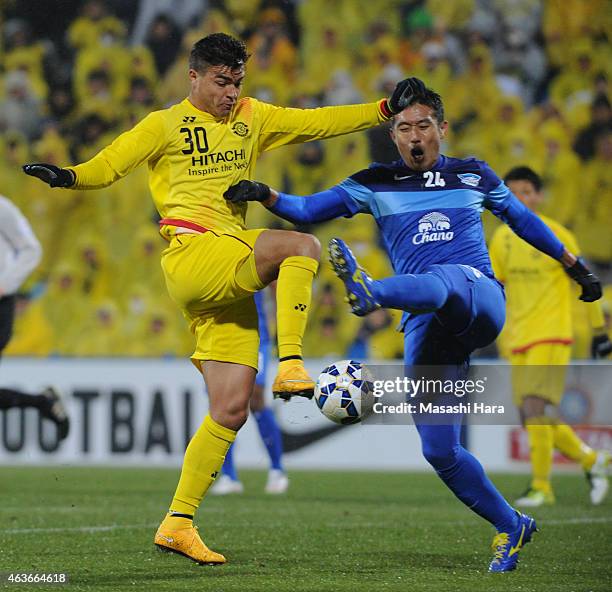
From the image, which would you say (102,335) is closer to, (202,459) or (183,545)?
(202,459)

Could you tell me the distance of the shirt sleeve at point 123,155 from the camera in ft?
16.6

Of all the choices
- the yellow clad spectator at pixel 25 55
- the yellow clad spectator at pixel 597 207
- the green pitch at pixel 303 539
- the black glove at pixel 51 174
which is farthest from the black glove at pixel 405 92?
the yellow clad spectator at pixel 25 55

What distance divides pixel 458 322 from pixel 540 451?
404cm

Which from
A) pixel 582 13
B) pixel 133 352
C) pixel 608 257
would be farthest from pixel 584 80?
pixel 133 352

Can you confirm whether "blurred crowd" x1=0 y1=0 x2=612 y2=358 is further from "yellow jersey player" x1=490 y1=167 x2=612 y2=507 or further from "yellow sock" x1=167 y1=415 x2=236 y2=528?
"yellow sock" x1=167 y1=415 x2=236 y2=528

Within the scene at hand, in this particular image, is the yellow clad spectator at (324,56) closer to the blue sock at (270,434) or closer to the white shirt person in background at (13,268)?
the blue sock at (270,434)

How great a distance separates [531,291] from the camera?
30.3 ft

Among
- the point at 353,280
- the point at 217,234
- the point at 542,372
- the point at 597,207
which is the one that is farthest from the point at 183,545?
the point at 597,207

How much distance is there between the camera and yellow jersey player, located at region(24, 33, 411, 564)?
17.1ft

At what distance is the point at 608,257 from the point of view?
1285 centimetres

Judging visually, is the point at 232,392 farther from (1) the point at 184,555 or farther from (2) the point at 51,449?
(2) the point at 51,449

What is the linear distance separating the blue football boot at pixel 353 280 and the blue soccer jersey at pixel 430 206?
0.73m

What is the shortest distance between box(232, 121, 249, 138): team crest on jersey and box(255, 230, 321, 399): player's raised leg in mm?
524

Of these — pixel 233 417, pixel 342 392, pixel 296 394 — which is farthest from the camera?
pixel 233 417
